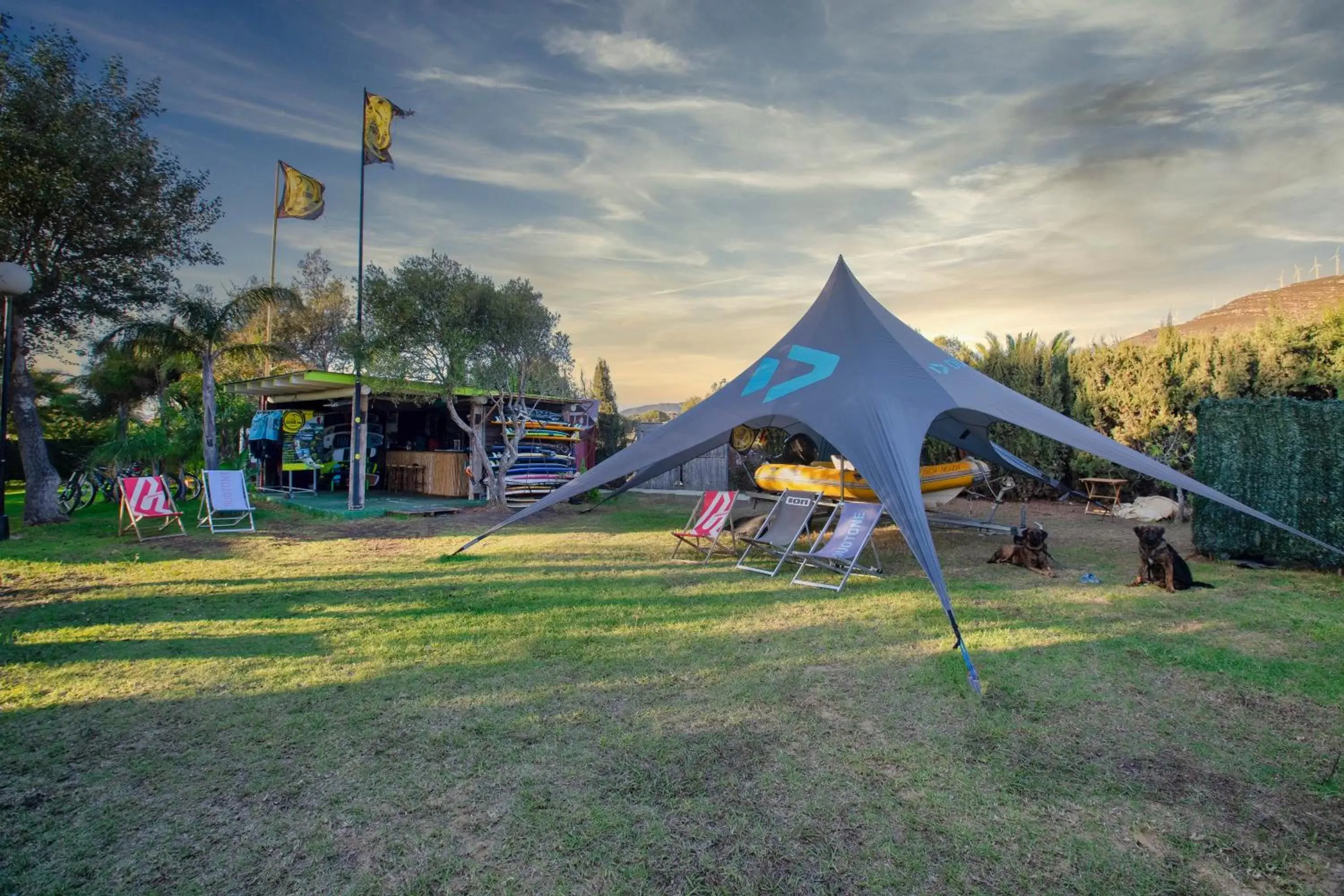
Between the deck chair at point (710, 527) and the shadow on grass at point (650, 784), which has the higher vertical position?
the deck chair at point (710, 527)

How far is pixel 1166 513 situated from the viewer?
32.7 ft

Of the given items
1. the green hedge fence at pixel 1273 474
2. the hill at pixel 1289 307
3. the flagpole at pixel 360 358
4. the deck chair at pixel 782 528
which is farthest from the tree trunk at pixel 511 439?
the hill at pixel 1289 307

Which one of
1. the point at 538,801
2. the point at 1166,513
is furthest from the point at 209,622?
the point at 1166,513

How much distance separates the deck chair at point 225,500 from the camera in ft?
30.3

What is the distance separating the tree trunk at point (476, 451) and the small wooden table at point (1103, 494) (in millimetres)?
11068

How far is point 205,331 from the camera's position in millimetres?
11281

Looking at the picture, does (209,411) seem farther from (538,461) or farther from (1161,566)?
(1161,566)

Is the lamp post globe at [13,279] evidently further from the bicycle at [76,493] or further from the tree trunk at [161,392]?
the tree trunk at [161,392]

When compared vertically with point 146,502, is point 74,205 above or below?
above

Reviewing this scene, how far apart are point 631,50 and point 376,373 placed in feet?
22.8

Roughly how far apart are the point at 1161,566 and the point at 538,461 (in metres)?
10.5

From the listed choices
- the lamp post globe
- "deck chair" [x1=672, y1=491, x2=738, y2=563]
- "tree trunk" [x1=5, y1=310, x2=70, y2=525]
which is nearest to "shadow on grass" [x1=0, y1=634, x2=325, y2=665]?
"deck chair" [x1=672, y1=491, x2=738, y2=563]

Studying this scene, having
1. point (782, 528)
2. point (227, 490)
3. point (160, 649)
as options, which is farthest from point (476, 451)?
point (160, 649)

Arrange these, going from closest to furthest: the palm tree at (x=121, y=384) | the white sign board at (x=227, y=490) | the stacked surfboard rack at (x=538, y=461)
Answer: the white sign board at (x=227, y=490), the stacked surfboard rack at (x=538, y=461), the palm tree at (x=121, y=384)
